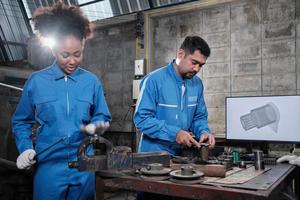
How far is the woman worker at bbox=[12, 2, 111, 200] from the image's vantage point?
1.52 m

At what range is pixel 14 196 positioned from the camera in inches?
115

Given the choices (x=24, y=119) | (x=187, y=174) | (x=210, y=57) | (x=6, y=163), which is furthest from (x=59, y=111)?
(x=210, y=57)

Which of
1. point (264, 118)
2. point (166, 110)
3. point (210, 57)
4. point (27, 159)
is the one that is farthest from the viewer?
point (210, 57)

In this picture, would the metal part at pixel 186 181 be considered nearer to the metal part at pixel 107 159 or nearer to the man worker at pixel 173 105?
the metal part at pixel 107 159

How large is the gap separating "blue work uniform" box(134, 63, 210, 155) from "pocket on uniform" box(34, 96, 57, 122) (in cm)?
51

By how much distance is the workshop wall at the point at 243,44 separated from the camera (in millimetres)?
3967

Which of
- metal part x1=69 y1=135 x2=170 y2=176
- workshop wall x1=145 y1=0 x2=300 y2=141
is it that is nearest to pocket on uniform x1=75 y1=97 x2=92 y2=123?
metal part x1=69 y1=135 x2=170 y2=176

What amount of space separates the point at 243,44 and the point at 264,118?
4.34 feet

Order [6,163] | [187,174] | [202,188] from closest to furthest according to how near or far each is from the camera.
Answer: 1. [202,188]
2. [187,174]
3. [6,163]

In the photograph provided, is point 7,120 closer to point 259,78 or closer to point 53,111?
point 53,111

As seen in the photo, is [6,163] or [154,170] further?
[6,163]

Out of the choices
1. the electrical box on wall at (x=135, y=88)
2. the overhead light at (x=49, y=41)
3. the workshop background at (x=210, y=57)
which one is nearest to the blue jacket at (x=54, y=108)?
the overhead light at (x=49, y=41)

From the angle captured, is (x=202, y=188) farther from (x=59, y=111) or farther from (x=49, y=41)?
(x=49, y=41)

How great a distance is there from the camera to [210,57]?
451 centimetres
